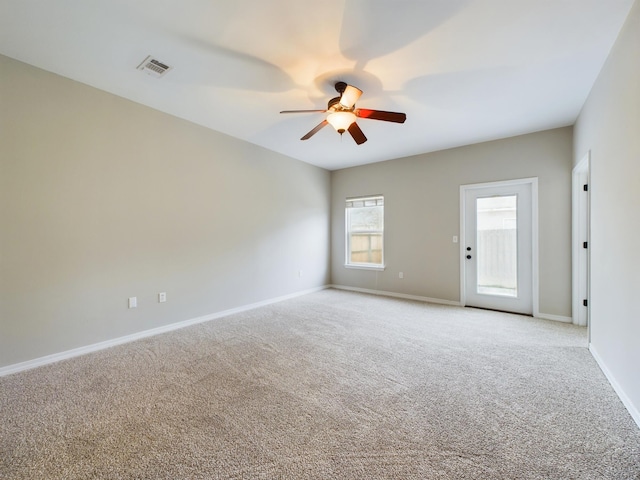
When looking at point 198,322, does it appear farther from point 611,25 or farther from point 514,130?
point 514,130

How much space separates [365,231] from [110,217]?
4.30 metres

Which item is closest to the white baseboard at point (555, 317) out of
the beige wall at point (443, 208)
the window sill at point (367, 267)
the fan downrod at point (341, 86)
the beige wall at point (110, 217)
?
the beige wall at point (443, 208)

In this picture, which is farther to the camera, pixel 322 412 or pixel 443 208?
pixel 443 208

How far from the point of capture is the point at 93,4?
1.82 metres

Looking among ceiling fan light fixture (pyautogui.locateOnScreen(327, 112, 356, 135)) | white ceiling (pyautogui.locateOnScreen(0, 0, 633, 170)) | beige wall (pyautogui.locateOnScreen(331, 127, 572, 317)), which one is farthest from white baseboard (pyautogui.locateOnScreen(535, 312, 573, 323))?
ceiling fan light fixture (pyautogui.locateOnScreen(327, 112, 356, 135))

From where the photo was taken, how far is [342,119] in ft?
8.89

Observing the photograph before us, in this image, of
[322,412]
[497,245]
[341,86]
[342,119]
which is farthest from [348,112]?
[497,245]

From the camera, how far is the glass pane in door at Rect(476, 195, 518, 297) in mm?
4164

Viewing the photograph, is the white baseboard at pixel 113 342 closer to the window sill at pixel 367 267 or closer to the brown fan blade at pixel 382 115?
the window sill at pixel 367 267

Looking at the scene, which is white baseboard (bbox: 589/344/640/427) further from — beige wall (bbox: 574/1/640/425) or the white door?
the white door

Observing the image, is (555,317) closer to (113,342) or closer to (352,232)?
(352,232)

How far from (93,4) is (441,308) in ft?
16.8

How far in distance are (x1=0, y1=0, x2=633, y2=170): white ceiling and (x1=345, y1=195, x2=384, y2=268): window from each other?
237 cm

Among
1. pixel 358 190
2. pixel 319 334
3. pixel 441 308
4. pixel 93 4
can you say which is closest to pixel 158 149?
pixel 93 4
